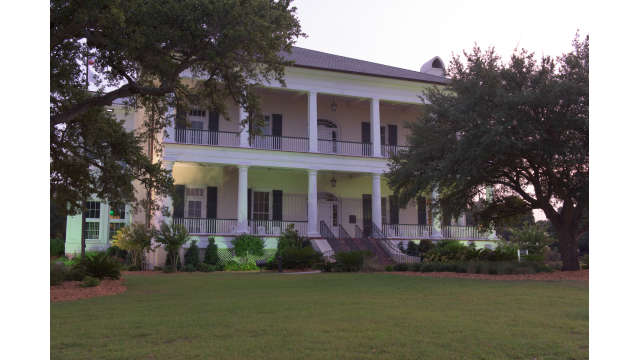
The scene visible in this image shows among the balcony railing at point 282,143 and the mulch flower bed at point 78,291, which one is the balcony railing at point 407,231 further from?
the mulch flower bed at point 78,291

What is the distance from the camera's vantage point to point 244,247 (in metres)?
22.9

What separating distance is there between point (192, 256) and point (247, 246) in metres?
2.39

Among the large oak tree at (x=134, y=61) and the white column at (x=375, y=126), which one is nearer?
the large oak tree at (x=134, y=61)

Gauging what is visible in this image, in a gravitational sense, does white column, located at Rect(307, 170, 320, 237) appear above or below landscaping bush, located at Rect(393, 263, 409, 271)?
above

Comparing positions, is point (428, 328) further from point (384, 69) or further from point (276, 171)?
point (384, 69)

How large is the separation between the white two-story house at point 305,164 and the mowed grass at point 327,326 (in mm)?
14237

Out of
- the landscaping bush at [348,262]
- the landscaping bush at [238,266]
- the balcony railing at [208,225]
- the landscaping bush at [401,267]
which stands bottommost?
the landscaping bush at [238,266]

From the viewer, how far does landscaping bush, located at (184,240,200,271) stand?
21656 millimetres

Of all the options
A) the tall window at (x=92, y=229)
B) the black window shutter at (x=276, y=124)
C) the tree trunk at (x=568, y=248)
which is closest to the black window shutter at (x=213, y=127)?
the black window shutter at (x=276, y=124)

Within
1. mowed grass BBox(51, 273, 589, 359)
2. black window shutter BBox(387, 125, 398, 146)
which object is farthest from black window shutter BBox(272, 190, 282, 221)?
mowed grass BBox(51, 273, 589, 359)

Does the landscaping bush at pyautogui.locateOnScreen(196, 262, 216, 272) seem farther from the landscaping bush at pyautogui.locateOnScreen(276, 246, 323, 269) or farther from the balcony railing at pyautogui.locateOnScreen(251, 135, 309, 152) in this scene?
the balcony railing at pyautogui.locateOnScreen(251, 135, 309, 152)

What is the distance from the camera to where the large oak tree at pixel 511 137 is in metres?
14.2

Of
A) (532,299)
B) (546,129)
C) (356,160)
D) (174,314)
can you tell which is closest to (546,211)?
(546,129)

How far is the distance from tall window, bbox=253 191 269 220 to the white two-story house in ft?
0.17
